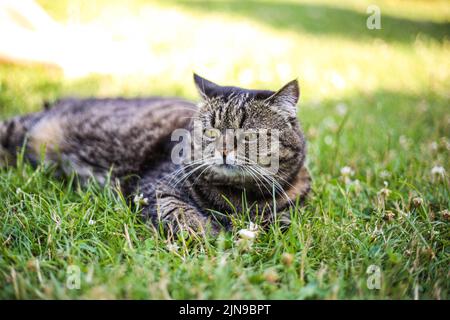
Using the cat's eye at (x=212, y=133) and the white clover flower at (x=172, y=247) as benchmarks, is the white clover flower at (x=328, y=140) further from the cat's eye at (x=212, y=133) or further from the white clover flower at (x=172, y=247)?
the white clover flower at (x=172, y=247)

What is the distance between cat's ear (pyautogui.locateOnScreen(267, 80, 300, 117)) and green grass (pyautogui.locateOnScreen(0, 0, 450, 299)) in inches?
21.0

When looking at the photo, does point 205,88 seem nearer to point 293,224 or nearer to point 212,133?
point 212,133

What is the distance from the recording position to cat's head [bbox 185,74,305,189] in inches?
80.1

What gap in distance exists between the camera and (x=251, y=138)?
205 centimetres

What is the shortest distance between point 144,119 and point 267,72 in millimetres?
2310

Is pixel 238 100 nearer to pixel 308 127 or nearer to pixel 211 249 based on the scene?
pixel 211 249

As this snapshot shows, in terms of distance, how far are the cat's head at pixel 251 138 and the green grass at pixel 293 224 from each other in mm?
266

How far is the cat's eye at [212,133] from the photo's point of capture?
2113 millimetres

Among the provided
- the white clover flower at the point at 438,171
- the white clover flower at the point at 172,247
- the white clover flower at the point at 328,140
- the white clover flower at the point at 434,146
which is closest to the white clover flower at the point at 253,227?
the white clover flower at the point at 172,247

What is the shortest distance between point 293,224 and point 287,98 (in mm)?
654

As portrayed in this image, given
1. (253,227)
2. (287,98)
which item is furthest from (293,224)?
(287,98)

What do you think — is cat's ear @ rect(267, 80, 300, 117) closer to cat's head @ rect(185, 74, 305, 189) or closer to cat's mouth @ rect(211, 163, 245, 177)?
cat's head @ rect(185, 74, 305, 189)

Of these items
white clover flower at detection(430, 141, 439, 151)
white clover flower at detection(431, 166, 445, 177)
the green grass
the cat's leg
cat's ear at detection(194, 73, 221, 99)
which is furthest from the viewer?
white clover flower at detection(430, 141, 439, 151)

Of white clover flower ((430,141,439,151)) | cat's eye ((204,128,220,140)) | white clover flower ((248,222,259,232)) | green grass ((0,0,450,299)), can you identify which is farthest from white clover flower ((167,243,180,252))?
white clover flower ((430,141,439,151))
